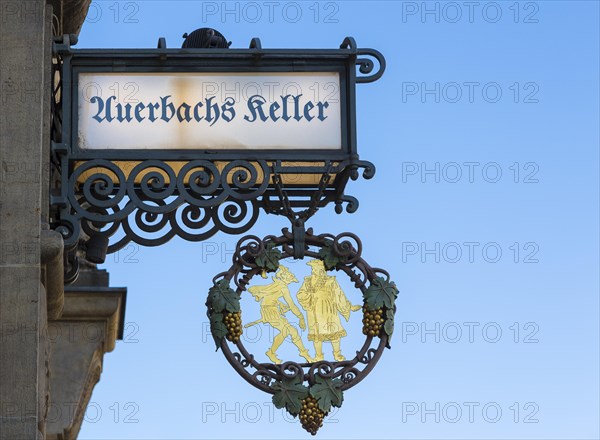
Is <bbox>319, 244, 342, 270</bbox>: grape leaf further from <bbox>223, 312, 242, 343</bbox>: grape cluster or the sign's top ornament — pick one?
the sign's top ornament

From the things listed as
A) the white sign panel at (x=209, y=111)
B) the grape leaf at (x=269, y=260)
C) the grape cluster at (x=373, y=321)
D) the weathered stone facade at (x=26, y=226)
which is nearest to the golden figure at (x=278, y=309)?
the grape leaf at (x=269, y=260)

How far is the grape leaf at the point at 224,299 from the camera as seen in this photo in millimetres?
13859

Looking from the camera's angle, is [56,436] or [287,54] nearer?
[287,54]

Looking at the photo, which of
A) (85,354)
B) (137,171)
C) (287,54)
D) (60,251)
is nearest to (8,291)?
(60,251)

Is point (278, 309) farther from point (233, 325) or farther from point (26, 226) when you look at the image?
point (26, 226)

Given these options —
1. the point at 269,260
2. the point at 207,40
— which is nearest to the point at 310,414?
the point at 269,260

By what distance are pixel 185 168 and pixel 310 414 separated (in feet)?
5.80

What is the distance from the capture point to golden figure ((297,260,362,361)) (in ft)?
45.4

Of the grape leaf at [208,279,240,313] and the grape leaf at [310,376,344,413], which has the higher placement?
the grape leaf at [208,279,240,313]

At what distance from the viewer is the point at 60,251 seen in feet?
44.0

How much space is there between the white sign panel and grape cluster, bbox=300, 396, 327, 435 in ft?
5.50

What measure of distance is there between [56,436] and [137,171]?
6.04m

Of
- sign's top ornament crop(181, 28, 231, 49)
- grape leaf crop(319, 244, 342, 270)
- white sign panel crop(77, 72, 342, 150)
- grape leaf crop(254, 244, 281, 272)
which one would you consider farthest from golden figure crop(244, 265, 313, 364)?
sign's top ornament crop(181, 28, 231, 49)

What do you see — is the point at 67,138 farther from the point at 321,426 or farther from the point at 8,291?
the point at 321,426
